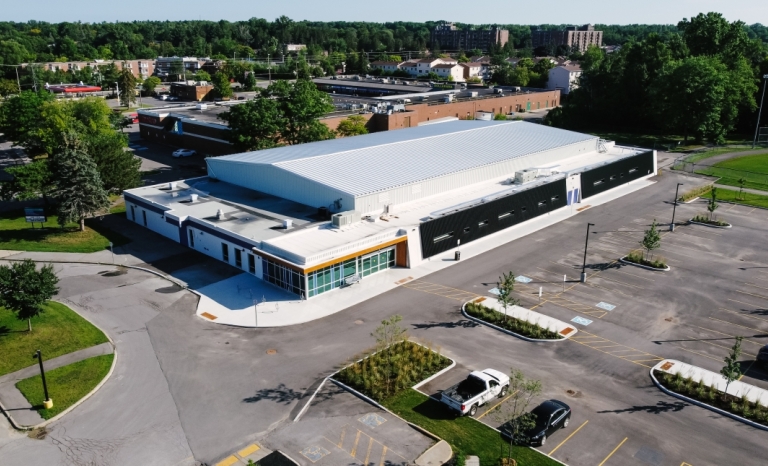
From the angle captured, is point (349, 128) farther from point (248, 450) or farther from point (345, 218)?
point (248, 450)

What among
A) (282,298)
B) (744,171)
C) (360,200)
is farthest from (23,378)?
(744,171)

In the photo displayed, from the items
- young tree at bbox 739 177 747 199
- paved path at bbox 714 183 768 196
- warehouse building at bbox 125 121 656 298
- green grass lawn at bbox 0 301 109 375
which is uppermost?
warehouse building at bbox 125 121 656 298

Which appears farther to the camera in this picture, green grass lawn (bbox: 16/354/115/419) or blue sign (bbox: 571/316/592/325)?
blue sign (bbox: 571/316/592/325)

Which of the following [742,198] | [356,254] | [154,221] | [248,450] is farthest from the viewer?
[742,198]

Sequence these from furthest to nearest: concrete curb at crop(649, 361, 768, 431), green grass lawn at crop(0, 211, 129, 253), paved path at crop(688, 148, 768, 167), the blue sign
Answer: paved path at crop(688, 148, 768, 167)
green grass lawn at crop(0, 211, 129, 253)
the blue sign
concrete curb at crop(649, 361, 768, 431)

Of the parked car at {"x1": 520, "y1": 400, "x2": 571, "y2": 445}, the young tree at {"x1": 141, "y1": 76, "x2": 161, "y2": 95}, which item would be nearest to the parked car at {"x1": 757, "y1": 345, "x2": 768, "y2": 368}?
the parked car at {"x1": 520, "y1": 400, "x2": 571, "y2": 445}

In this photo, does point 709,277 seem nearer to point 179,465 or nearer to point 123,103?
point 179,465

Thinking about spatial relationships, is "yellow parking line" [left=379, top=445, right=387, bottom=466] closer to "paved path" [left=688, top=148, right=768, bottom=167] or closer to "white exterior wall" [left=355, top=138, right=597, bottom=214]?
"white exterior wall" [left=355, top=138, right=597, bottom=214]
